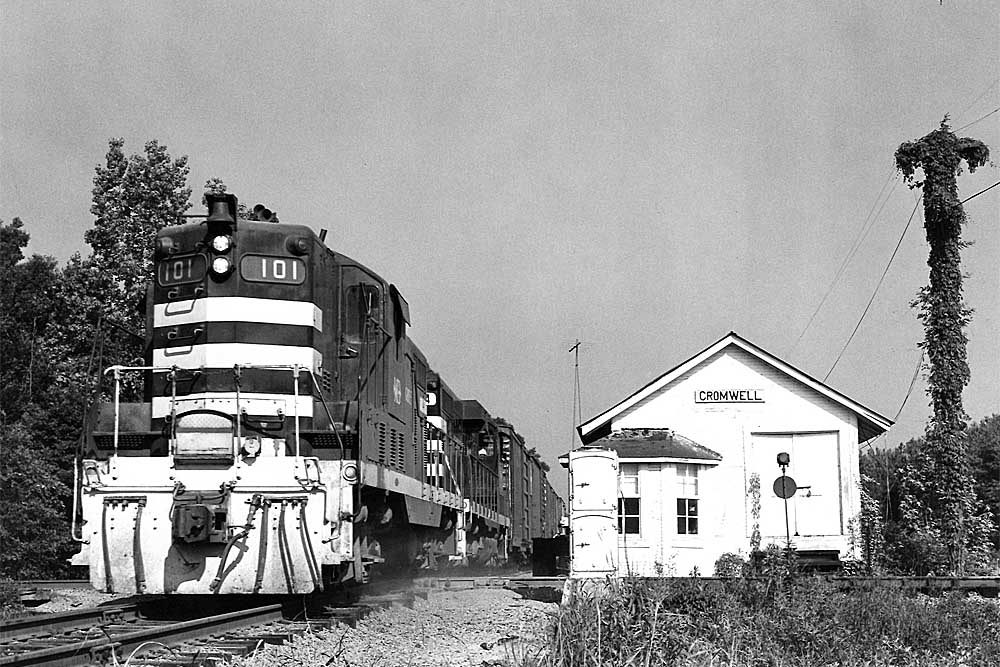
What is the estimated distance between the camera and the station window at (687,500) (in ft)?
55.1

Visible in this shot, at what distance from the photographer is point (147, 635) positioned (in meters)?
7.54

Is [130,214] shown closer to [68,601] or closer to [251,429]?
[68,601]

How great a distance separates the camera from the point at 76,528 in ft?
31.7

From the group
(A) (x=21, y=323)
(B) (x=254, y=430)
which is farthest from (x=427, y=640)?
(A) (x=21, y=323)

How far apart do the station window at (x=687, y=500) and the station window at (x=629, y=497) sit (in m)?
0.71

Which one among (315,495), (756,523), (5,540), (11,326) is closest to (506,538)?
(756,523)

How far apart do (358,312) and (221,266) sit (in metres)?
1.56

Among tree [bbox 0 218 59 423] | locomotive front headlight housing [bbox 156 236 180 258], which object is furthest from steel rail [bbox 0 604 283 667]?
tree [bbox 0 218 59 423]

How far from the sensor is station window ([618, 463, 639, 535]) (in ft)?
54.4

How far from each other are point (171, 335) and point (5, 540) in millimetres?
9721

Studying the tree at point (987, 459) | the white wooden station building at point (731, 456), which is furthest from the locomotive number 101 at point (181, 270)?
the tree at point (987, 459)

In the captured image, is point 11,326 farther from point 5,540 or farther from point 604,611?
point 604,611

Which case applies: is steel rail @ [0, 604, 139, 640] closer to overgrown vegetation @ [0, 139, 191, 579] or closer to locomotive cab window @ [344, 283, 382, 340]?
locomotive cab window @ [344, 283, 382, 340]

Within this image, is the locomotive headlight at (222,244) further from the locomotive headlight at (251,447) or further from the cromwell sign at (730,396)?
the cromwell sign at (730,396)
